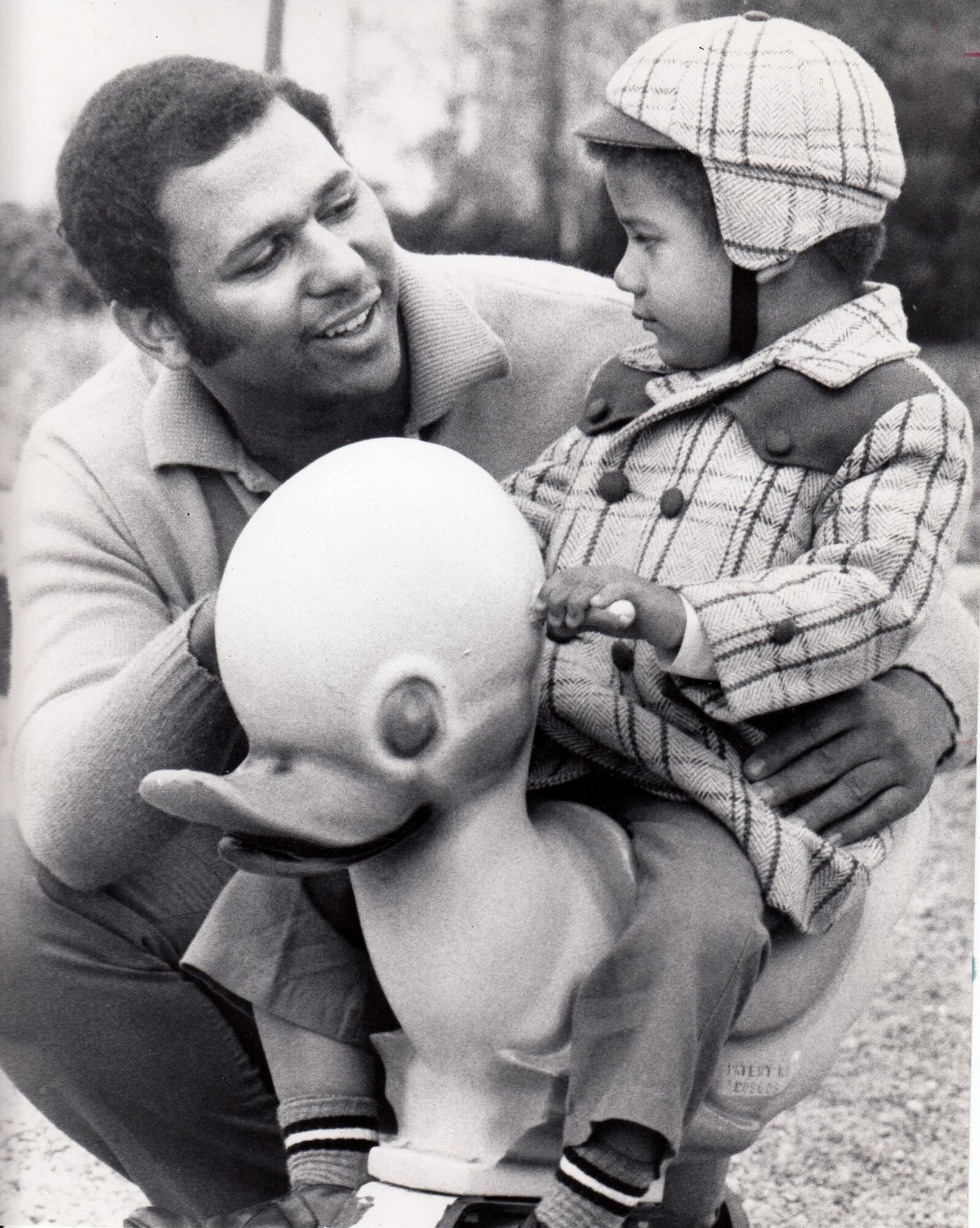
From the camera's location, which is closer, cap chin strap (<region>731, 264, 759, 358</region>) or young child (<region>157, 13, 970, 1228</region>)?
young child (<region>157, 13, 970, 1228</region>)

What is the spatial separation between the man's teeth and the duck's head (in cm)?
41

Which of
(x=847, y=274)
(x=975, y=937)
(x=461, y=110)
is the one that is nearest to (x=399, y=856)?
(x=847, y=274)

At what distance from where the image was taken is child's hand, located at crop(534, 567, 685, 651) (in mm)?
1572

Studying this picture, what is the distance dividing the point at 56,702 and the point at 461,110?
0.98 metres

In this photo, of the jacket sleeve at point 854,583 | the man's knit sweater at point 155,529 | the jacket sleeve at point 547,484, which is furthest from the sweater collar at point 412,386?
the jacket sleeve at point 854,583

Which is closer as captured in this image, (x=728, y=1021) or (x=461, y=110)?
(x=728, y=1021)

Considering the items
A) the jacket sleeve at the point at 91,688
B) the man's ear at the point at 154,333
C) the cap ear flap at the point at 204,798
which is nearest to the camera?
the cap ear flap at the point at 204,798

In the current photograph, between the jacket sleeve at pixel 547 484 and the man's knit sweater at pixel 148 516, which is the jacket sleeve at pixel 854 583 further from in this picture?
the man's knit sweater at pixel 148 516

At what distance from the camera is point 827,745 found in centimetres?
180

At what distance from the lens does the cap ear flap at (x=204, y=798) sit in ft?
4.98

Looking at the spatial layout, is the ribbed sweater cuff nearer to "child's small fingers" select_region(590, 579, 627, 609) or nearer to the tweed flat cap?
"child's small fingers" select_region(590, 579, 627, 609)

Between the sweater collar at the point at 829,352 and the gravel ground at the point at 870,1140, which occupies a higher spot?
the sweater collar at the point at 829,352

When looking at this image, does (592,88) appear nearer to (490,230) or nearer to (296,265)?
(490,230)

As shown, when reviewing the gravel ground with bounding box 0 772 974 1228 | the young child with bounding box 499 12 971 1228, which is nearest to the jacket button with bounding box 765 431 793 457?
the young child with bounding box 499 12 971 1228
